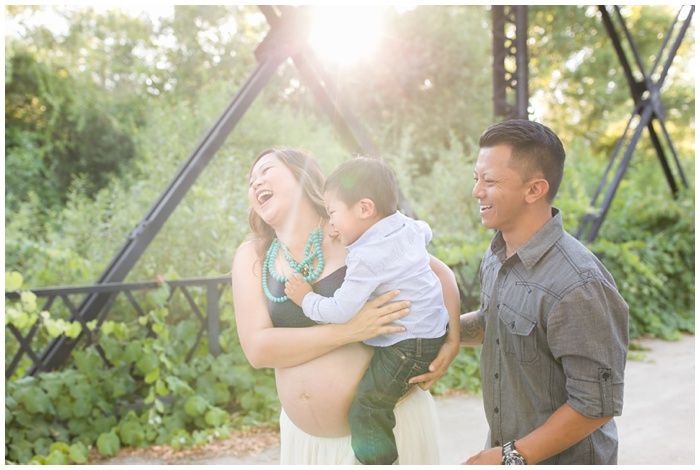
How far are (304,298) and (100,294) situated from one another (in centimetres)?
249

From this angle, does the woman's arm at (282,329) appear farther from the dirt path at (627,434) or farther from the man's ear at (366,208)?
the dirt path at (627,434)

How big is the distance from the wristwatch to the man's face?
0.51 m

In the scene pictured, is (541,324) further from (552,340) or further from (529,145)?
(529,145)

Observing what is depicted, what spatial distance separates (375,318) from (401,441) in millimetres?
388

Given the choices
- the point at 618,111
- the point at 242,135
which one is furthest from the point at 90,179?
the point at 618,111

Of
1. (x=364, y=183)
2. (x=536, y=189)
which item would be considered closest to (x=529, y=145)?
(x=536, y=189)

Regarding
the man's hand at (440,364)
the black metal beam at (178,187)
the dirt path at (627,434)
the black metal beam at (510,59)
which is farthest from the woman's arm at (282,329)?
the black metal beam at (510,59)

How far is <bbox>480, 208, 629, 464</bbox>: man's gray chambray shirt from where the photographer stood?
1.35 metres

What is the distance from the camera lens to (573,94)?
16.3m

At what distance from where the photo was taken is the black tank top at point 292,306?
157 cm

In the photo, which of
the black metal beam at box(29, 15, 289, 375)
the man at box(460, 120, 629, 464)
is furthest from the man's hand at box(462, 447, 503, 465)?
the black metal beam at box(29, 15, 289, 375)

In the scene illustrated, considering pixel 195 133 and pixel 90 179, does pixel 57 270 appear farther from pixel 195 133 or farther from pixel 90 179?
pixel 90 179

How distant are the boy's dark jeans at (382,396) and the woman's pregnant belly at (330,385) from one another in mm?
36

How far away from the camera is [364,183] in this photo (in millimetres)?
1524
